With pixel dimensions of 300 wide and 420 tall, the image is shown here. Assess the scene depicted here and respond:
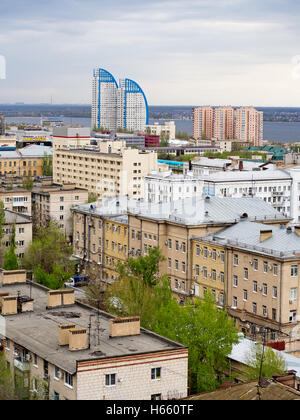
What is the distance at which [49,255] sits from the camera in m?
23.6

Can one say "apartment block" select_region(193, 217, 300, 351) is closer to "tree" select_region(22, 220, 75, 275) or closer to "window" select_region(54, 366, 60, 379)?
"tree" select_region(22, 220, 75, 275)

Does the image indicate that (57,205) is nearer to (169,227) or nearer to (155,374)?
(169,227)

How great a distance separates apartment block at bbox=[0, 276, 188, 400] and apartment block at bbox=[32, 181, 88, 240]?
59.0ft

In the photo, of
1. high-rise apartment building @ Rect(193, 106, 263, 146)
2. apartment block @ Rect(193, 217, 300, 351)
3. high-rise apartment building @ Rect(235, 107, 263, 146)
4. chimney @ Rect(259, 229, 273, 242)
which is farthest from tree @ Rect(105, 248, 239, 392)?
high-rise apartment building @ Rect(235, 107, 263, 146)

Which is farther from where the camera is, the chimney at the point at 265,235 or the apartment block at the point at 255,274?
the chimney at the point at 265,235

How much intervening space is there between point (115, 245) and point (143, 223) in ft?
6.79

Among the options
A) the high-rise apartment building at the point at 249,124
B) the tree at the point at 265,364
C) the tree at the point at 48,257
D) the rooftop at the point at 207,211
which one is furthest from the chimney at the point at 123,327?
the high-rise apartment building at the point at 249,124

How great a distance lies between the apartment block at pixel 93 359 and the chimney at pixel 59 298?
760mm

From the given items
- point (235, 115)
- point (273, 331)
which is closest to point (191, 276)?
point (273, 331)

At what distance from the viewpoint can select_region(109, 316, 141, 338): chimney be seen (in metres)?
10.9

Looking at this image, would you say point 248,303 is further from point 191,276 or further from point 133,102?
point 133,102

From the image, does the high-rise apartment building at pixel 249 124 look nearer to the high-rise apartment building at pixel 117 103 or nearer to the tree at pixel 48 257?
the high-rise apartment building at pixel 117 103

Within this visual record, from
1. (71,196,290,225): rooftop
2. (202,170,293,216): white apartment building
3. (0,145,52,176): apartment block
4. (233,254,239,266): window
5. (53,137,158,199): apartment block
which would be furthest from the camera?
(0,145,52,176): apartment block

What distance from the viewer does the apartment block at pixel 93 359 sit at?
9430 millimetres
